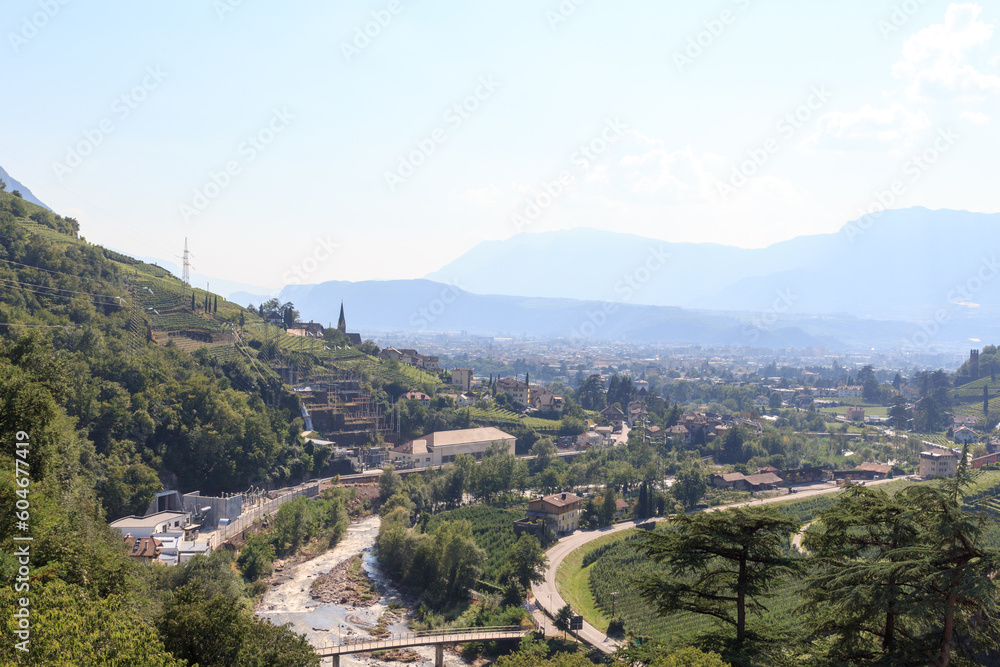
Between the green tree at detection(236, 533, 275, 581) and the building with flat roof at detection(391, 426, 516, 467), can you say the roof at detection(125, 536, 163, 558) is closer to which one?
the green tree at detection(236, 533, 275, 581)

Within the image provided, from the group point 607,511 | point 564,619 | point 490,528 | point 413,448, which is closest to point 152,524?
point 490,528

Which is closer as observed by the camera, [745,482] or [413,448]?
[413,448]

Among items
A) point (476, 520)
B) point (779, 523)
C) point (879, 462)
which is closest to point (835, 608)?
point (779, 523)

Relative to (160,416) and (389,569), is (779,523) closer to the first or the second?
(389,569)

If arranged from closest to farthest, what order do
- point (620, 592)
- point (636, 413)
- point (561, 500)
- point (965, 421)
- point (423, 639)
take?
point (423, 639) → point (620, 592) → point (561, 500) → point (965, 421) → point (636, 413)

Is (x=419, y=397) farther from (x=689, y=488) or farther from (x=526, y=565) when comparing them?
(x=526, y=565)

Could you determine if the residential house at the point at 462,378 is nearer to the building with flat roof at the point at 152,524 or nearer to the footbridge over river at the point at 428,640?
the building with flat roof at the point at 152,524
